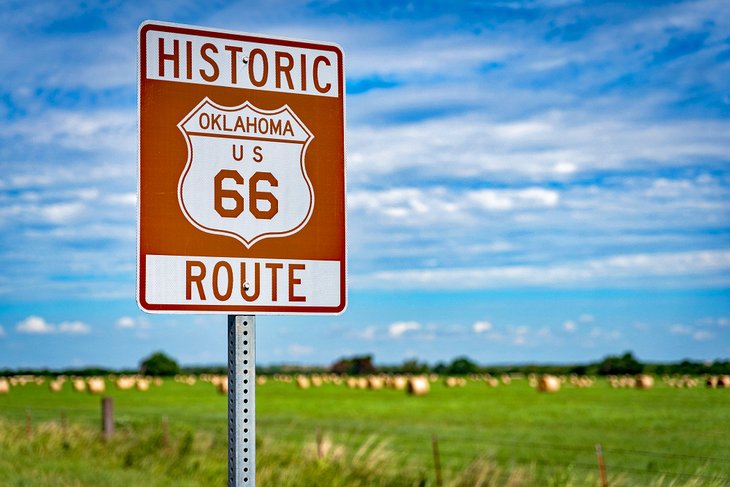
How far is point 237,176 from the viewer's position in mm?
3449

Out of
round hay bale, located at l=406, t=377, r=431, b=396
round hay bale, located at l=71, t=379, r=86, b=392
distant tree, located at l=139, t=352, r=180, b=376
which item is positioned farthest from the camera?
distant tree, located at l=139, t=352, r=180, b=376

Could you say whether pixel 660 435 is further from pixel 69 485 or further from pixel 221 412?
pixel 221 412

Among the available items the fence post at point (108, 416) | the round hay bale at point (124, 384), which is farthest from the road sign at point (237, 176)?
the round hay bale at point (124, 384)

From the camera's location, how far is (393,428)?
31.7 meters

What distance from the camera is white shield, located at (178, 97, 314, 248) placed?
343 centimetres

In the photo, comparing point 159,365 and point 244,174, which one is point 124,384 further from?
point 244,174

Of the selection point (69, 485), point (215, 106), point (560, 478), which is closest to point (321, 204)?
point (215, 106)

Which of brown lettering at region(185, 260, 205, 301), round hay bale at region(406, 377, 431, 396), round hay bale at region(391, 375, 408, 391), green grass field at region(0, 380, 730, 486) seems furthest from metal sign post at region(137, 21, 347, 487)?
round hay bale at region(391, 375, 408, 391)

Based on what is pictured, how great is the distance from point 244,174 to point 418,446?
72.2ft

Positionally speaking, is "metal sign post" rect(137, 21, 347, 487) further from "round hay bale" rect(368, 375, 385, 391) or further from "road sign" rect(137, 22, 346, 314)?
"round hay bale" rect(368, 375, 385, 391)

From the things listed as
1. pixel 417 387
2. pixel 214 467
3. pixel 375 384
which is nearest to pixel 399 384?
pixel 375 384

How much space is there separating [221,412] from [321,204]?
142 ft

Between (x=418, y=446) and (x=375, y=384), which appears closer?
(x=418, y=446)

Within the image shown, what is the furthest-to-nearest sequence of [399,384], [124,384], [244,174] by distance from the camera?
[124,384], [399,384], [244,174]
